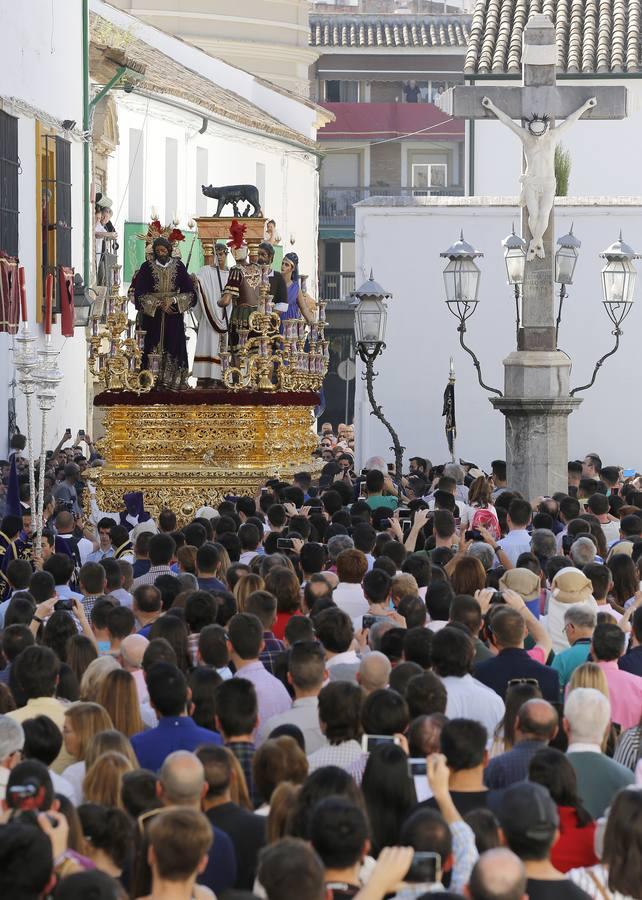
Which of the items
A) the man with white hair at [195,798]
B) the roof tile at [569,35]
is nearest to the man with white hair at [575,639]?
the man with white hair at [195,798]

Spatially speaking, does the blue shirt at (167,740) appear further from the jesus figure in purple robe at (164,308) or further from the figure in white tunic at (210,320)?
the figure in white tunic at (210,320)

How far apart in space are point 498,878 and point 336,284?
4708 centimetres

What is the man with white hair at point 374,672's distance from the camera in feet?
23.8

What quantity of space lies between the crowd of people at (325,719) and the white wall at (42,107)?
10404 millimetres

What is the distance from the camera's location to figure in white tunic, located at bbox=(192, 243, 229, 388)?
16.3m

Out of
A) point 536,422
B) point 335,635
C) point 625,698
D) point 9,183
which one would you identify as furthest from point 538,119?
point 625,698

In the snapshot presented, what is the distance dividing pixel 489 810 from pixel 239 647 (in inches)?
89.7

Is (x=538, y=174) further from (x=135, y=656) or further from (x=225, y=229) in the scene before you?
(x=135, y=656)

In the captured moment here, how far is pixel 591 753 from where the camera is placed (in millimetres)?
6562

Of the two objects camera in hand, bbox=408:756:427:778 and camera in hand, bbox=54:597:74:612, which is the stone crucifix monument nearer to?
camera in hand, bbox=54:597:74:612

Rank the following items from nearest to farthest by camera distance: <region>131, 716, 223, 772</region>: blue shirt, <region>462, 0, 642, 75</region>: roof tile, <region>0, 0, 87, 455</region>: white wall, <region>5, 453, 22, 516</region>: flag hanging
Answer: <region>131, 716, 223, 772</region>: blue shirt, <region>5, 453, 22, 516</region>: flag hanging, <region>0, 0, 87, 455</region>: white wall, <region>462, 0, 642, 75</region>: roof tile

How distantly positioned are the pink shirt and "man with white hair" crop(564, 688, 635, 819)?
99 centimetres

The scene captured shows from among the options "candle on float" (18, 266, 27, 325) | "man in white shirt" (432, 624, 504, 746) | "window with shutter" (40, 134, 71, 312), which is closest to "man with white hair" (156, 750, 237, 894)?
"man in white shirt" (432, 624, 504, 746)

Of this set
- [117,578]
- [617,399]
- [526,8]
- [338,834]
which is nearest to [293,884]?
[338,834]
